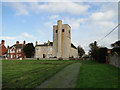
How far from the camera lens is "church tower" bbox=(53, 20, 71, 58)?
186 ft

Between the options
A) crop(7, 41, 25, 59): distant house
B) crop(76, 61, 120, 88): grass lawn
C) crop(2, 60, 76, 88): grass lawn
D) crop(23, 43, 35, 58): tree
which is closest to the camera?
crop(76, 61, 120, 88): grass lawn

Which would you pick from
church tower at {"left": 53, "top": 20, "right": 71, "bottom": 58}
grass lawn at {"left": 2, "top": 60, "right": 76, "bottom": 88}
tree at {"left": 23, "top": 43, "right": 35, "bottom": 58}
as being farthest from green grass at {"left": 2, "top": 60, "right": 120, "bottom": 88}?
tree at {"left": 23, "top": 43, "right": 35, "bottom": 58}

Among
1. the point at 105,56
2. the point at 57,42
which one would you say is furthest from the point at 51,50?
the point at 105,56

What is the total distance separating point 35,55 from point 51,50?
30.6 feet

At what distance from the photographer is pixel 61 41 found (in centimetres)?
5728

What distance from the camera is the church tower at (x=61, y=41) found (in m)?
56.8

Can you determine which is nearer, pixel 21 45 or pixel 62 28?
pixel 62 28

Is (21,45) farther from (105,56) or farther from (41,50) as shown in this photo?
(105,56)

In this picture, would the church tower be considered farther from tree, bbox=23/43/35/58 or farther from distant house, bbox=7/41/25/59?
distant house, bbox=7/41/25/59

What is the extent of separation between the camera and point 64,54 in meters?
57.1

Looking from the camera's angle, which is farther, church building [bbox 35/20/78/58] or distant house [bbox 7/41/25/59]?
distant house [bbox 7/41/25/59]

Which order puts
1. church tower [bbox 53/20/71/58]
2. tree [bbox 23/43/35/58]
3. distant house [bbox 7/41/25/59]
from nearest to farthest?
church tower [bbox 53/20/71/58] < tree [bbox 23/43/35/58] < distant house [bbox 7/41/25/59]

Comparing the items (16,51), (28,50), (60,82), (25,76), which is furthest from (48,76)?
(16,51)

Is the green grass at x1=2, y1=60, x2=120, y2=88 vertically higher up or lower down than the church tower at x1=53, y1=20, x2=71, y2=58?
lower down
